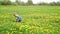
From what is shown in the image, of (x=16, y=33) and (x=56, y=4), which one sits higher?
(x=16, y=33)

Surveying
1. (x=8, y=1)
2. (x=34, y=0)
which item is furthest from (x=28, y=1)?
(x=8, y=1)

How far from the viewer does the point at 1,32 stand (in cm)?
891

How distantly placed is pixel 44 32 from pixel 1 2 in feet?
88.7

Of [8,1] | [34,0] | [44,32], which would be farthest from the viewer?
[34,0]

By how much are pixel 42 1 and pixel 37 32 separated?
27.6 meters

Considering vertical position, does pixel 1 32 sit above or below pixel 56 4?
above

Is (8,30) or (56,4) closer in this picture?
(8,30)

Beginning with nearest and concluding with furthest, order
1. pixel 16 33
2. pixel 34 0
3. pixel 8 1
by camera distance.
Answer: pixel 16 33 → pixel 8 1 → pixel 34 0

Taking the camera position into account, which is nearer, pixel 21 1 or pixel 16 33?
pixel 16 33

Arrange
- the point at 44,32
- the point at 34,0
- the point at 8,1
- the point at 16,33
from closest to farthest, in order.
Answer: the point at 16,33, the point at 44,32, the point at 8,1, the point at 34,0

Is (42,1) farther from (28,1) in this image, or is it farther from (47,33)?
(47,33)

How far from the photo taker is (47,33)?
9047mm

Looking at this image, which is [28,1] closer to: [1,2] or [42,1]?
[42,1]

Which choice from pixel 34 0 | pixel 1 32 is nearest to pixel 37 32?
pixel 1 32
